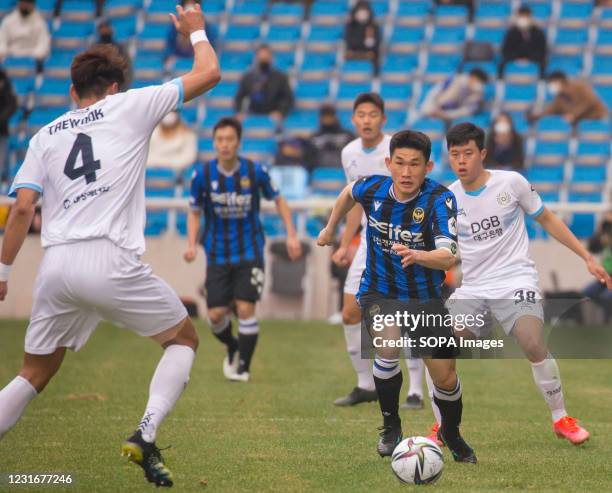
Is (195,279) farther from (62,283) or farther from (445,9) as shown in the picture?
(62,283)

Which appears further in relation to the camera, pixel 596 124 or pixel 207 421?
pixel 596 124

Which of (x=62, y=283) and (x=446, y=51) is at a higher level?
(x=62, y=283)

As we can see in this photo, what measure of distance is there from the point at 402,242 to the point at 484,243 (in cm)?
138

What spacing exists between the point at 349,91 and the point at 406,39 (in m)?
1.60

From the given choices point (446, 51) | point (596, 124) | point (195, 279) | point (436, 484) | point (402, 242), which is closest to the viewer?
point (436, 484)

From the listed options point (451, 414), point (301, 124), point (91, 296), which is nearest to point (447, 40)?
point (301, 124)

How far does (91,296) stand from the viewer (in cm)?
549

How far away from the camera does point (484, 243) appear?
303 inches

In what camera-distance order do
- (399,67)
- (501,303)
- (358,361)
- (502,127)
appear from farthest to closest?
(399,67)
(502,127)
(358,361)
(501,303)

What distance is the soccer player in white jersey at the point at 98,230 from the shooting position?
5527 mm

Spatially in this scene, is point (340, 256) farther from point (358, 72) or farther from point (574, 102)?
point (358, 72)

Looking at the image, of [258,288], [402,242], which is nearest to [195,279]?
[258,288]

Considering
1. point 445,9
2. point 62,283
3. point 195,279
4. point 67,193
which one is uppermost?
point 67,193

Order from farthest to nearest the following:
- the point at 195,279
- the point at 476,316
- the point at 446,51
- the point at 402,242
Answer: the point at 446,51 < the point at 195,279 < the point at 476,316 < the point at 402,242
